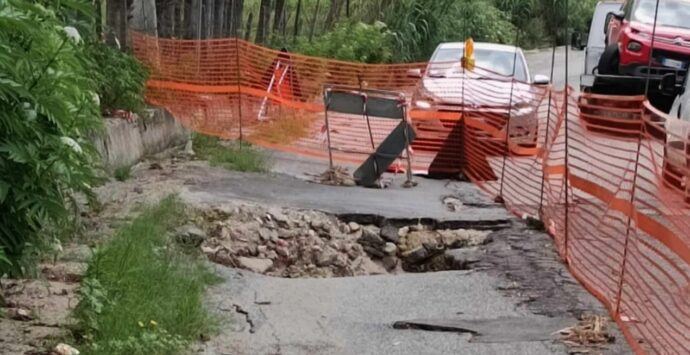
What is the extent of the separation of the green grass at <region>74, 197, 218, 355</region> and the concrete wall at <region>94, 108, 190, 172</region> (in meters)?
2.86

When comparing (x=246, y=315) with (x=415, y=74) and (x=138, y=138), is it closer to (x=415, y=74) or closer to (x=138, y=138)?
(x=138, y=138)

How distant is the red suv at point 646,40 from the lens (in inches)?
750

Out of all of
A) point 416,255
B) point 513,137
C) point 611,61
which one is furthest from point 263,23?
point 416,255

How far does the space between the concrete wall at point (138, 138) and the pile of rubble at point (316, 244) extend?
1679 mm

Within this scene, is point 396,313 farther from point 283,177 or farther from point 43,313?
point 283,177

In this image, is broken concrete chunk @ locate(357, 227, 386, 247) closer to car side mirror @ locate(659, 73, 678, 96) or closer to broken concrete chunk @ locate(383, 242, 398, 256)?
broken concrete chunk @ locate(383, 242, 398, 256)

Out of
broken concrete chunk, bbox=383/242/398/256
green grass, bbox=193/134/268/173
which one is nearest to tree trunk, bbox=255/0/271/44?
green grass, bbox=193/134/268/173

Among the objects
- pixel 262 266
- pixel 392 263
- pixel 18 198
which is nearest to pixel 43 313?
pixel 18 198

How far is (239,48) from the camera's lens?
1664cm

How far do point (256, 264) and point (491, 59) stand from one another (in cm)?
994

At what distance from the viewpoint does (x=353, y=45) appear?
94.4 feet

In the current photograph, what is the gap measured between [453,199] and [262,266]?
3834 millimetres

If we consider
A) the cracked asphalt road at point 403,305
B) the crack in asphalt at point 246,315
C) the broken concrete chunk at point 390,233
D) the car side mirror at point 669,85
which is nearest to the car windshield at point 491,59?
the car side mirror at point 669,85

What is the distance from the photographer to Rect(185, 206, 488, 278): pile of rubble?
9.89 metres
